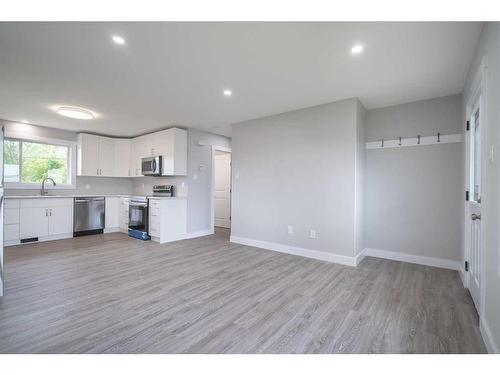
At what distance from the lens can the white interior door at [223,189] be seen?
261 inches

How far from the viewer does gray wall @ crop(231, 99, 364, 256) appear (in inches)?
133

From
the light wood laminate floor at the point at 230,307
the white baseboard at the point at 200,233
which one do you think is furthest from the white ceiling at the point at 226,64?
the white baseboard at the point at 200,233

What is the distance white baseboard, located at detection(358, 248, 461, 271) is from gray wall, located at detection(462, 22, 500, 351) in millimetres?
1751

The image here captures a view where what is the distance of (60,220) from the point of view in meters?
4.91

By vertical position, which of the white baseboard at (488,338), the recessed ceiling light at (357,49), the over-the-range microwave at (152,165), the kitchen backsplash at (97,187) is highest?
the recessed ceiling light at (357,49)

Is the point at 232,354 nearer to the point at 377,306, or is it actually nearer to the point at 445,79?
the point at 377,306

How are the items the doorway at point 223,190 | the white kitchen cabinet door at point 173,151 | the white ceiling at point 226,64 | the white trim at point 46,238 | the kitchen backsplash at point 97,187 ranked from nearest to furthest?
the white ceiling at point 226,64 → the white trim at point 46,238 → the white kitchen cabinet door at point 173,151 → the kitchen backsplash at point 97,187 → the doorway at point 223,190

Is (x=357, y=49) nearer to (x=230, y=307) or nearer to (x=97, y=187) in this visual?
(x=230, y=307)

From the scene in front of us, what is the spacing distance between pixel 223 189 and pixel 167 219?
92.0 inches

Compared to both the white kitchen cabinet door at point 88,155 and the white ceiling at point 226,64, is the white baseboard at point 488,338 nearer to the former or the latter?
the white ceiling at point 226,64

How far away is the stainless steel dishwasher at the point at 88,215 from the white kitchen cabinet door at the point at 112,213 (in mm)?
86

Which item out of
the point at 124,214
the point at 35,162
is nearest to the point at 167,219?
the point at 124,214

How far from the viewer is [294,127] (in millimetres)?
3910
